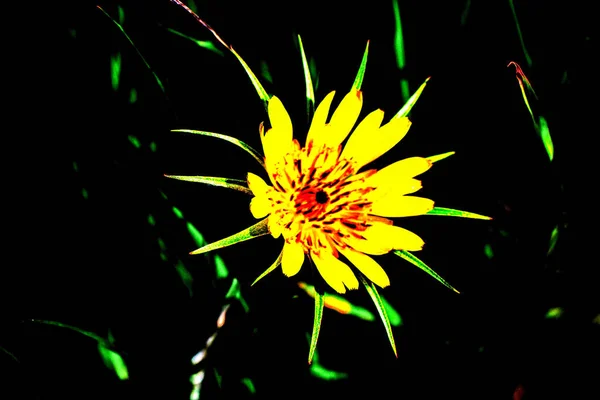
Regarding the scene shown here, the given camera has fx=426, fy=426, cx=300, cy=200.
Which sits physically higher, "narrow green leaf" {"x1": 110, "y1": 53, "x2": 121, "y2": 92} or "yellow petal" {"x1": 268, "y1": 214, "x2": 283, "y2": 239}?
"narrow green leaf" {"x1": 110, "y1": 53, "x2": 121, "y2": 92}

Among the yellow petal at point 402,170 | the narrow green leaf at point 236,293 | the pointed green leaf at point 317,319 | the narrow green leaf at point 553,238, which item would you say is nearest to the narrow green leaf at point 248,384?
the narrow green leaf at point 236,293

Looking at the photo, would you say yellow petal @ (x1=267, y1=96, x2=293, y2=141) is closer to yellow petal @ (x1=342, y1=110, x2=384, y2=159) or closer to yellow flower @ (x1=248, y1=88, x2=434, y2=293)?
yellow flower @ (x1=248, y1=88, x2=434, y2=293)

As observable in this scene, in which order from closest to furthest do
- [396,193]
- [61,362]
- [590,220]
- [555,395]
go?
1. [61,362]
2. [396,193]
3. [555,395]
4. [590,220]

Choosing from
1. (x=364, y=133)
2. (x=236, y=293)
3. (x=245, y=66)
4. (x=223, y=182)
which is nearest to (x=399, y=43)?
(x=364, y=133)

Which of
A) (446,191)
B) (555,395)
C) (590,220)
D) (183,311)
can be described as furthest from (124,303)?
(590,220)

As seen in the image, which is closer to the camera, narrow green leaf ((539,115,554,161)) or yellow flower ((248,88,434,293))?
yellow flower ((248,88,434,293))

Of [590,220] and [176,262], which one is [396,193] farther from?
[590,220]

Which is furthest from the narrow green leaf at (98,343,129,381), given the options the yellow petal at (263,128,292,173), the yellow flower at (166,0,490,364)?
the yellow petal at (263,128,292,173)
